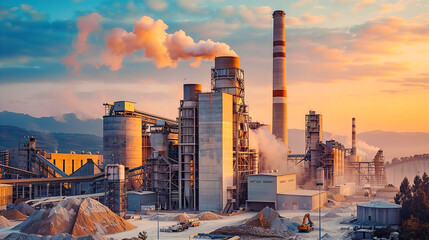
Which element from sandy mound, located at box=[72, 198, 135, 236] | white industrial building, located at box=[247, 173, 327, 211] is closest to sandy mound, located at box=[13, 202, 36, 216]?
sandy mound, located at box=[72, 198, 135, 236]

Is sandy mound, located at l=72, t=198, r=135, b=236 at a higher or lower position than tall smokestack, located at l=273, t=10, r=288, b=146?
lower

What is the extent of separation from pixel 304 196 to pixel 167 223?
Result: 821 inches

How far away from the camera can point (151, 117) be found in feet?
325

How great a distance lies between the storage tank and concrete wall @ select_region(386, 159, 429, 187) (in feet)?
321

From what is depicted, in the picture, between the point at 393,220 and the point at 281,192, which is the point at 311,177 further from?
the point at 393,220

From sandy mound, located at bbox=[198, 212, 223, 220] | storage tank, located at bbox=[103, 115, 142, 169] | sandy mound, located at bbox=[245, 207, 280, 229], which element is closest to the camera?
sandy mound, located at bbox=[245, 207, 280, 229]

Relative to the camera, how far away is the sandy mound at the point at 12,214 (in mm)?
63844

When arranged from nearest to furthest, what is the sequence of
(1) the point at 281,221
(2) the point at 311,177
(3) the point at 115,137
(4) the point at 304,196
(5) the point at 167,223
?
(1) the point at 281,221 → (5) the point at 167,223 → (4) the point at 304,196 → (3) the point at 115,137 → (2) the point at 311,177

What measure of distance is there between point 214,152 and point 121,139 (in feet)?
75.4

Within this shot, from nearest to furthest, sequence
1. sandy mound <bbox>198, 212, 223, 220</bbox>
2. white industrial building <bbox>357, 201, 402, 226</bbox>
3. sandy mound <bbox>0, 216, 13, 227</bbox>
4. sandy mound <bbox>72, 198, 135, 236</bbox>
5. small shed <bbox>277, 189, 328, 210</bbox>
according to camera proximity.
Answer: sandy mound <bbox>72, 198, 135, 236</bbox> → sandy mound <bbox>0, 216, 13, 227</bbox> → white industrial building <bbox>357, 201, 402, 226</bbox> → sandy mound <bbox>198, 212, 223, 220</bbox> → small shed <bbox>277, 189, 328, 210</bbox>

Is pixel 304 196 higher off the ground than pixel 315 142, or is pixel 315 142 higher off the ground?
pixel 315 142

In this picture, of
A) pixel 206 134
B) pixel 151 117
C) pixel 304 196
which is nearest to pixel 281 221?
pixel 304 196

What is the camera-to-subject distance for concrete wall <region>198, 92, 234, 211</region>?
73.6 m

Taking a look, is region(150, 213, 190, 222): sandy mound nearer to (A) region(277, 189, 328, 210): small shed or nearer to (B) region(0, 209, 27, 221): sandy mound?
(A) region(277, 189, 328, 210): small shed
